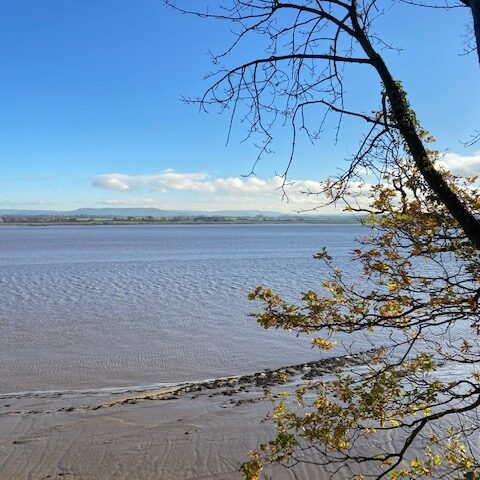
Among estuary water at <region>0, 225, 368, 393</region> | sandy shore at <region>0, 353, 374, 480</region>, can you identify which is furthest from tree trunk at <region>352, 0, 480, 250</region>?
estuary water at <region>0, 225, 368, 393</region>

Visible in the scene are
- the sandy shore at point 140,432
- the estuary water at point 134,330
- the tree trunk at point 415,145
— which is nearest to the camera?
the tree trunk at point 415,145

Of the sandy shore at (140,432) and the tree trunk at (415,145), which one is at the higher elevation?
the tree trunk at (415,145)

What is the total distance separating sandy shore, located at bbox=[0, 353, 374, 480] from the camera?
6781 mm

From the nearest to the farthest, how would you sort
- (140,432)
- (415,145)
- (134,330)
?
(415,145), (140,432), (134,330)

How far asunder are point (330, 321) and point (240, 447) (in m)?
4.50

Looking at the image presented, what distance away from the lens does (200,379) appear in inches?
420

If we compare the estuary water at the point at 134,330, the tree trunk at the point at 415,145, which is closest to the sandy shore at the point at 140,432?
the estuary water at the point at 134,330

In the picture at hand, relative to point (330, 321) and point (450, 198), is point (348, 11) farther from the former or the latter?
point (330, 321)

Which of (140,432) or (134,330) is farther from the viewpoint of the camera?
(134,330)

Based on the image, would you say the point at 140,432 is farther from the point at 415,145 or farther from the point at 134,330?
the point at 134,330

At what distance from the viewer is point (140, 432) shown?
26.0ft

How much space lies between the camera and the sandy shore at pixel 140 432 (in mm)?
6781

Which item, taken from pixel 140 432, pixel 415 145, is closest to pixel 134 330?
pixel 140 432

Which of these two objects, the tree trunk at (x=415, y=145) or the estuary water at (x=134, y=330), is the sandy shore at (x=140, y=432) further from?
the tree trunk at (x=415, y=145)
